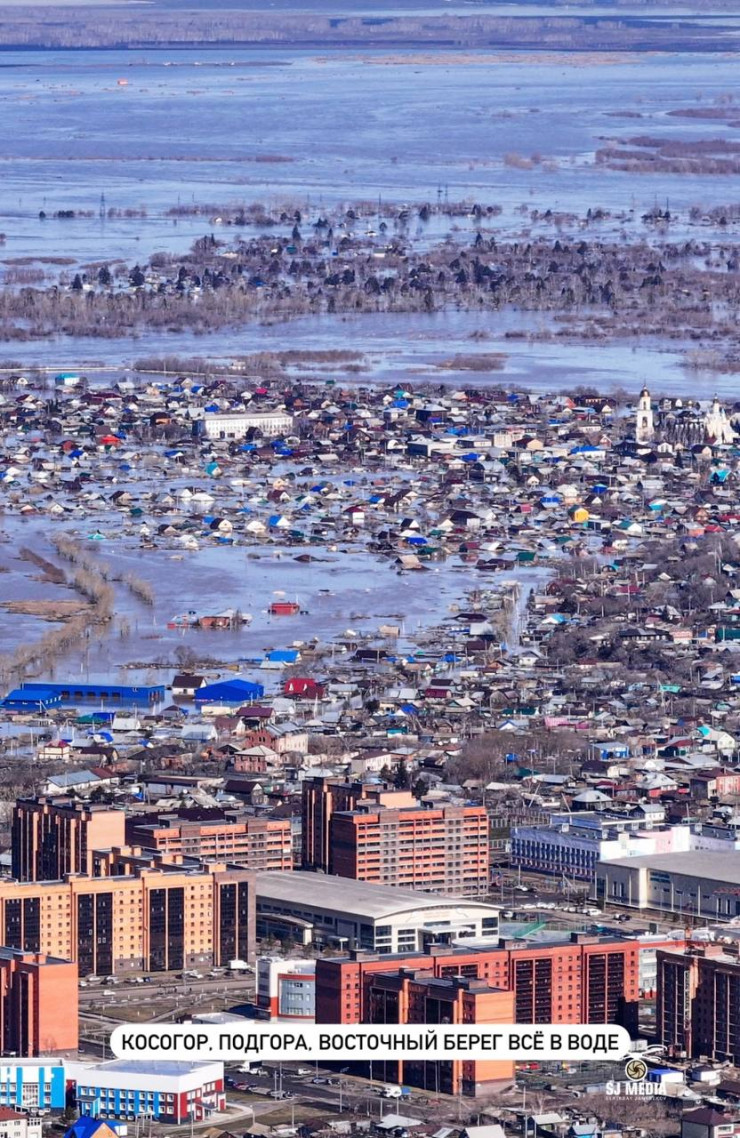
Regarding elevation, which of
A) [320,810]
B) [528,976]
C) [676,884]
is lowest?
[676,884]

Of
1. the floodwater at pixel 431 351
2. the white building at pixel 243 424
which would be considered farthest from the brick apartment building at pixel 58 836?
the floodwater at pixel 431 351

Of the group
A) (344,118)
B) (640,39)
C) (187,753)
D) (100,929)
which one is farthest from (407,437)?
(640,39)

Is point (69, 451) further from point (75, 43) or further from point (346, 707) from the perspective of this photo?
point (75, 43)

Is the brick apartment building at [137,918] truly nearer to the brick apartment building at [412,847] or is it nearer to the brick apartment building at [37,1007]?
the brick apartment building at [412,847]

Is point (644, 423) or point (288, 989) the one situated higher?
point (288, 989)

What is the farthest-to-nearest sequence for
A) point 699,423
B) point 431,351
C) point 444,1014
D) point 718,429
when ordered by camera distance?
point 431,351 < point 699,423 < point 718,429 < point 444,1014

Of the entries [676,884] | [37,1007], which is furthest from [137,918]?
[676,884]

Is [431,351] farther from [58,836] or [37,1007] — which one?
[37,1007]
